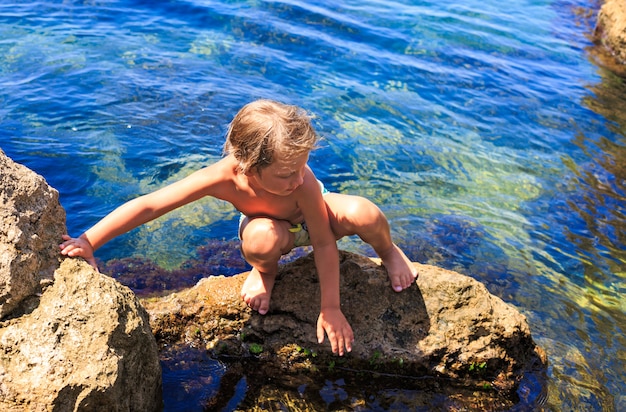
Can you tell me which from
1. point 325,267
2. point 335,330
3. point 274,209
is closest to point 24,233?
point 274,209

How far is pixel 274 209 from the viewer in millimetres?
4086

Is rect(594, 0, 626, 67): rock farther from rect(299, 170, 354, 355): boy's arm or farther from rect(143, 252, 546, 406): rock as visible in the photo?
rect(299, 170, 354, 355): boy's arm

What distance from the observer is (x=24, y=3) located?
11.1 m

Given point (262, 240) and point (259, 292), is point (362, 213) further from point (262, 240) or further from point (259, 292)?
point (259, 292)

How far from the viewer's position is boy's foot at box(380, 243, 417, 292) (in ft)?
13.4

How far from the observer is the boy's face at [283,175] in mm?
3600

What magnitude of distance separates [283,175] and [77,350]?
144 cm

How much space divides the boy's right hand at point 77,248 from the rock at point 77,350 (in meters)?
0.07

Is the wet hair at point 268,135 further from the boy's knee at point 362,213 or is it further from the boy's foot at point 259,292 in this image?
the boy's foot at point 259,292

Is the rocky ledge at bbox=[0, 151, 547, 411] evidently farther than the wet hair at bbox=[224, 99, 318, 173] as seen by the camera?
Yes

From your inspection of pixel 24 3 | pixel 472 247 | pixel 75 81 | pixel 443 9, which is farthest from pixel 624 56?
pixel 24 3

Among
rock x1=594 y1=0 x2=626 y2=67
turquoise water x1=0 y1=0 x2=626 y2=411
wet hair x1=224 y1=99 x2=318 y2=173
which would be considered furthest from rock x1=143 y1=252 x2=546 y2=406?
rock x1=594 y1=0 x2=626 y2=67

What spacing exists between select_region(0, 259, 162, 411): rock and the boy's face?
3.32 ft

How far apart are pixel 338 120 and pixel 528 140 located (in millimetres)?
2695
